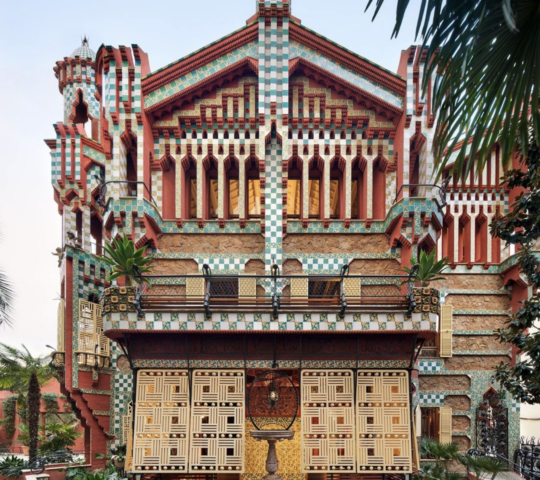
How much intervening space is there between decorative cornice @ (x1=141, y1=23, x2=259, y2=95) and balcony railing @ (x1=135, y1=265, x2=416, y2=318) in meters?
6.78

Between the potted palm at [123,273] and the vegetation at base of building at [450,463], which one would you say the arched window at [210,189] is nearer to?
the potted palm at [123,273]

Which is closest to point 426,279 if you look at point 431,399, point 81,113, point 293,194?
point 293,194

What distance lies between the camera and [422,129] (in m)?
16.1

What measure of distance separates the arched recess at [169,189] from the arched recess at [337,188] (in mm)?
5726

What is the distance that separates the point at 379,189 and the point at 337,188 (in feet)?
5.23

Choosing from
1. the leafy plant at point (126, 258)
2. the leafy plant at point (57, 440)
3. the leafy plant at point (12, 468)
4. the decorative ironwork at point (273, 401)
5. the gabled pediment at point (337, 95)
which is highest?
the gabled pediment at point (337, 95)

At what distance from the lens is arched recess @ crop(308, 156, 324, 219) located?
55.7 feet

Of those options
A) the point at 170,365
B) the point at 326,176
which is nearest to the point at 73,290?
the point at 170,365

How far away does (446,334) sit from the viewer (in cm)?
1928

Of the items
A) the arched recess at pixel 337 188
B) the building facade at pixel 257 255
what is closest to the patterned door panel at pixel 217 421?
the building facade at pixel 257 255

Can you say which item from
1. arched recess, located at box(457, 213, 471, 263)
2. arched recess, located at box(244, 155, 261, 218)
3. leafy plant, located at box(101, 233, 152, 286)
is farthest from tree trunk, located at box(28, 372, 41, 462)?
arched recess, located at box(457, 213, 471, 263)

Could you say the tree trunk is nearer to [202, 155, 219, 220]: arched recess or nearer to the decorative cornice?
[202, 155, 219, 220]: arched recess

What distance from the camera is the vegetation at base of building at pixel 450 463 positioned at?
11797 millimetres

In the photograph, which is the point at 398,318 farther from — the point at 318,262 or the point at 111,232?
the point at 111,232
